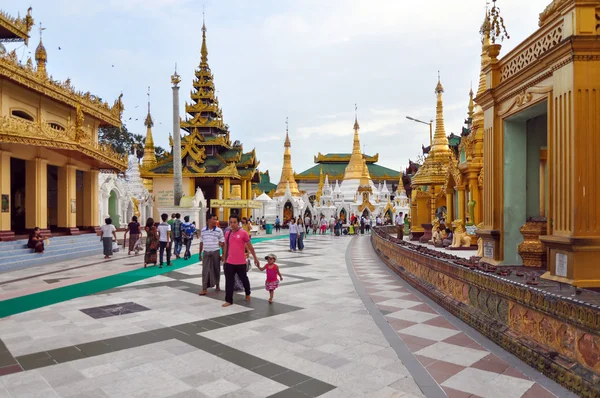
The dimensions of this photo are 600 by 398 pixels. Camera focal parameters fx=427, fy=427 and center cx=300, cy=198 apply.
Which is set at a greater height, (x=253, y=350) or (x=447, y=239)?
(x=447, y=239)

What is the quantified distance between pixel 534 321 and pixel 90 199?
63.7 ft

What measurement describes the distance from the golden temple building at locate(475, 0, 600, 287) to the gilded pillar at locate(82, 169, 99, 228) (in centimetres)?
1730

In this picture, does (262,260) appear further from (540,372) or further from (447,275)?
(540,372)

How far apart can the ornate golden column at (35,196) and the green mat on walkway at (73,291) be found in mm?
6444

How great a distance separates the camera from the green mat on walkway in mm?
7148

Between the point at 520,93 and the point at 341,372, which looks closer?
the point at 341,372

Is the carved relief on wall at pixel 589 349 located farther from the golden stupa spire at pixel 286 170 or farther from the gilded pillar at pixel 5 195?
the golden stupa spire at pixel 286 170

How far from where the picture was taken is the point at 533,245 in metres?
7.04

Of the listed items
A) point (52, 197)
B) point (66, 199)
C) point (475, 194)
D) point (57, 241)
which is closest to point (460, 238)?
point (475, 194)

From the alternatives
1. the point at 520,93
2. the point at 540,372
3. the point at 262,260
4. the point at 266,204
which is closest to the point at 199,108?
the point at 266,204

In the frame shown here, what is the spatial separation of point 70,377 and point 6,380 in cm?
57

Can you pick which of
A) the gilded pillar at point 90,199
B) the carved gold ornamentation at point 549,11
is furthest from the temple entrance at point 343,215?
the carved gold ornamentation at point 549,11

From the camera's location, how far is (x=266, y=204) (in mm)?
43625

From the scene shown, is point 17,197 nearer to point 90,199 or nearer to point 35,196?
point 90,199
